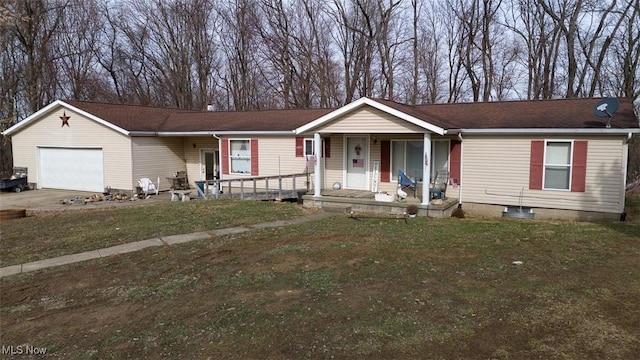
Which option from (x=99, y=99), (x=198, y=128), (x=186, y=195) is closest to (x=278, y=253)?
(x=186, y=195)

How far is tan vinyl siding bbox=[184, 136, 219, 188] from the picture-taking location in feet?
69.1

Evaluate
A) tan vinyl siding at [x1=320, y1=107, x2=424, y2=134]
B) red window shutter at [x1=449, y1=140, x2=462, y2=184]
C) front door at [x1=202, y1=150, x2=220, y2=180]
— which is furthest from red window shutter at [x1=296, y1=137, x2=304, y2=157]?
red window shutter at [x1=449, y1=140, x2=462, y2=184]

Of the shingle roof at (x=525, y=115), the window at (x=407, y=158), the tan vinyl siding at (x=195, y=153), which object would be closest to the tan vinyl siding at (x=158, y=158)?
the tan vinyl siding at (x=195, y=153)

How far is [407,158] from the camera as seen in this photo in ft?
50.8

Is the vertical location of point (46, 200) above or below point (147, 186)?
below

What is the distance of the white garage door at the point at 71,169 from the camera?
2039 cm

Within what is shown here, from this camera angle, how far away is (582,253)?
8266 mm

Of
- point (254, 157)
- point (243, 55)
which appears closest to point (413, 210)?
point (254, 157)

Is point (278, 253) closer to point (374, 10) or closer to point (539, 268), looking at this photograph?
point (539, 268)

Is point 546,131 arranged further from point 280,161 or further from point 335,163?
point 280,161

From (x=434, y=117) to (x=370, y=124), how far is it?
2.47 meters

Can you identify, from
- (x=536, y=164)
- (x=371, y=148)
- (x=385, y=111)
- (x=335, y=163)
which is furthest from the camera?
(x=335, y=163)

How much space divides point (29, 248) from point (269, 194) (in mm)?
8340

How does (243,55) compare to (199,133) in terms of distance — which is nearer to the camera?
(199,133)
